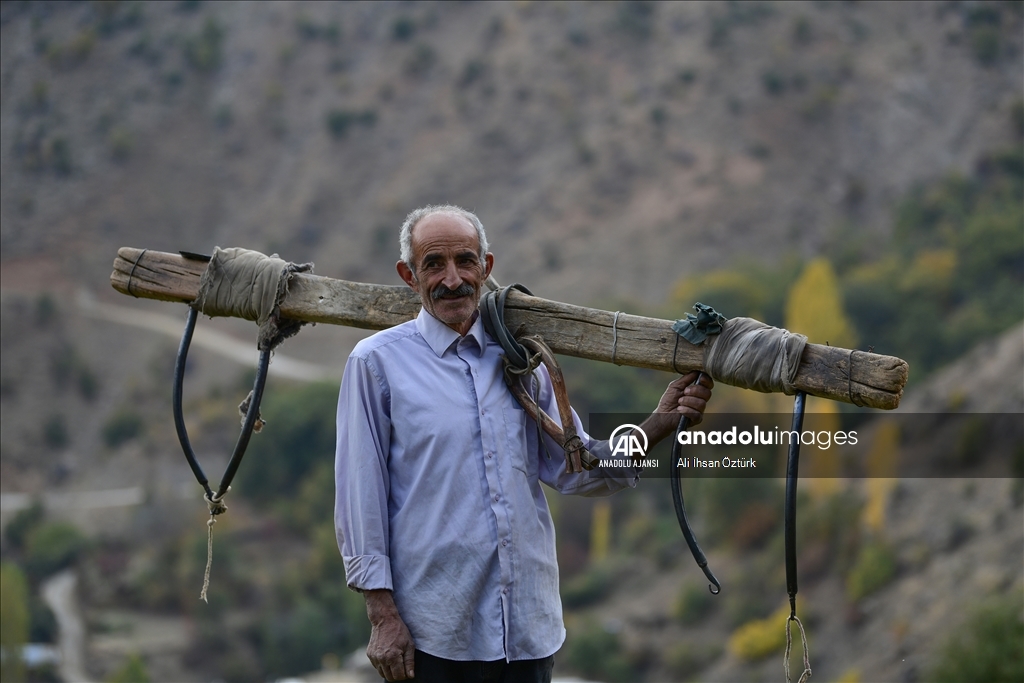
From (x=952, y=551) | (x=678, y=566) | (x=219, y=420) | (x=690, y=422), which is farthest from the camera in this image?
(x=219, y=420)

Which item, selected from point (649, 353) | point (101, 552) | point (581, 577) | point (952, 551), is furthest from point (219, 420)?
point (649, 353)

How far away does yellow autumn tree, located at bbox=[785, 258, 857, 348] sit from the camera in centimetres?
3108

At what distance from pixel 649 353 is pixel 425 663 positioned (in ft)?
3.20

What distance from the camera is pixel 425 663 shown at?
2.41 metres

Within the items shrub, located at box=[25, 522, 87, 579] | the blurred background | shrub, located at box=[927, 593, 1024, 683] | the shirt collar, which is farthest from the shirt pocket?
shrub, located at box=[25, 522, 87, 579]

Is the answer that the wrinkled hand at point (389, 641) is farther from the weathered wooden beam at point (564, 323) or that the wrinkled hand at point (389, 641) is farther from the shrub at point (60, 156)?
the shrub at point (60, 156)

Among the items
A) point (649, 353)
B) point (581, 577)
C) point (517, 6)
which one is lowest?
point (581, 577)

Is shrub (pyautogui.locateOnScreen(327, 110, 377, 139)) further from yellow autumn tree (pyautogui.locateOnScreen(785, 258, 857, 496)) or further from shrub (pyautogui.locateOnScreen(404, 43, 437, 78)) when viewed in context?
yellow autumn tree (pyautogui.locateOnScreen(785, 258, 857, 496))

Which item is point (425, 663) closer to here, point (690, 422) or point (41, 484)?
point (690, 422)

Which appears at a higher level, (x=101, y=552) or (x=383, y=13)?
(x=383, y=13)

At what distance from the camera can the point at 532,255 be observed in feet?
124

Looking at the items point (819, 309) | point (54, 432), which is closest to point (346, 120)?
point (54, 432)

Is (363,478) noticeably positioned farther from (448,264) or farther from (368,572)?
(448,264)

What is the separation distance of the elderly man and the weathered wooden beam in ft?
1.27
